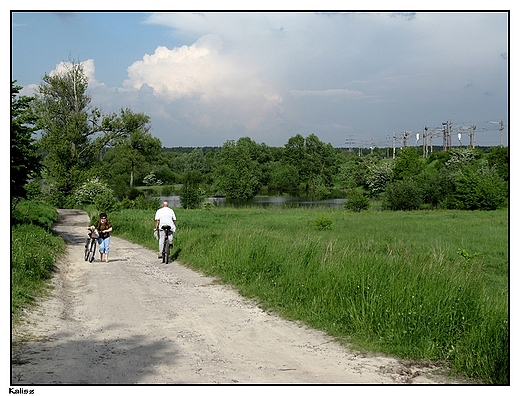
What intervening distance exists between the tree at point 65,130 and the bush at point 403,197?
35.4 meters

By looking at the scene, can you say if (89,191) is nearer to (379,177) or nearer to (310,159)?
(379,177)

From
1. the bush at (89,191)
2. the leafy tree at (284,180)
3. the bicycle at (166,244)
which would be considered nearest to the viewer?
the bicycle at (166,244)

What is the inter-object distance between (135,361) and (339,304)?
12.1 ft

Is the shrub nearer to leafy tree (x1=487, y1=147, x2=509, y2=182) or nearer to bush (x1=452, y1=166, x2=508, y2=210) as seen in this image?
bush (x1=452, y1=166, x2=508, y2=210)

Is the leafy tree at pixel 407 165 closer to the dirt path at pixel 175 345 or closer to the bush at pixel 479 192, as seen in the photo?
the bush at pixel 479 192

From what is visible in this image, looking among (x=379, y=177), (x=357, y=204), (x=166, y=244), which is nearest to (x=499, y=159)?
(x=379, y=177)

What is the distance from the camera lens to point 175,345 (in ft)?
24.7

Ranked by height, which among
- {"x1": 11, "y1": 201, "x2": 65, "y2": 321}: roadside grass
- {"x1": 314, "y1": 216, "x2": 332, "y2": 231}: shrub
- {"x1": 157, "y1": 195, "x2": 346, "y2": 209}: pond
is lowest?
{"x1": 314, "y1": 216, "x2": 332, "y2": 231}: shrub

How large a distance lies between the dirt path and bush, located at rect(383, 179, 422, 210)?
57184 mm

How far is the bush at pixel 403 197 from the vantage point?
66.4m

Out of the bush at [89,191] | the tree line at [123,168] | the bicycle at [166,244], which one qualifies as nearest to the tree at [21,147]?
the tree line at [123,168]

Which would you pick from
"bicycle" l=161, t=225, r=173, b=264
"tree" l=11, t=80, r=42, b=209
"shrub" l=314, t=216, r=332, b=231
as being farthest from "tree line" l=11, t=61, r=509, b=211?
"shrub" l=314, t=216, r=332, b=231

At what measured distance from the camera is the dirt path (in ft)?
20.4

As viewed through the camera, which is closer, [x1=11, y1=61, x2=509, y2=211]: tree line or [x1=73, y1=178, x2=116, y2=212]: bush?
[x1=11, y1=61, x2=509, y2=211]: tree line
